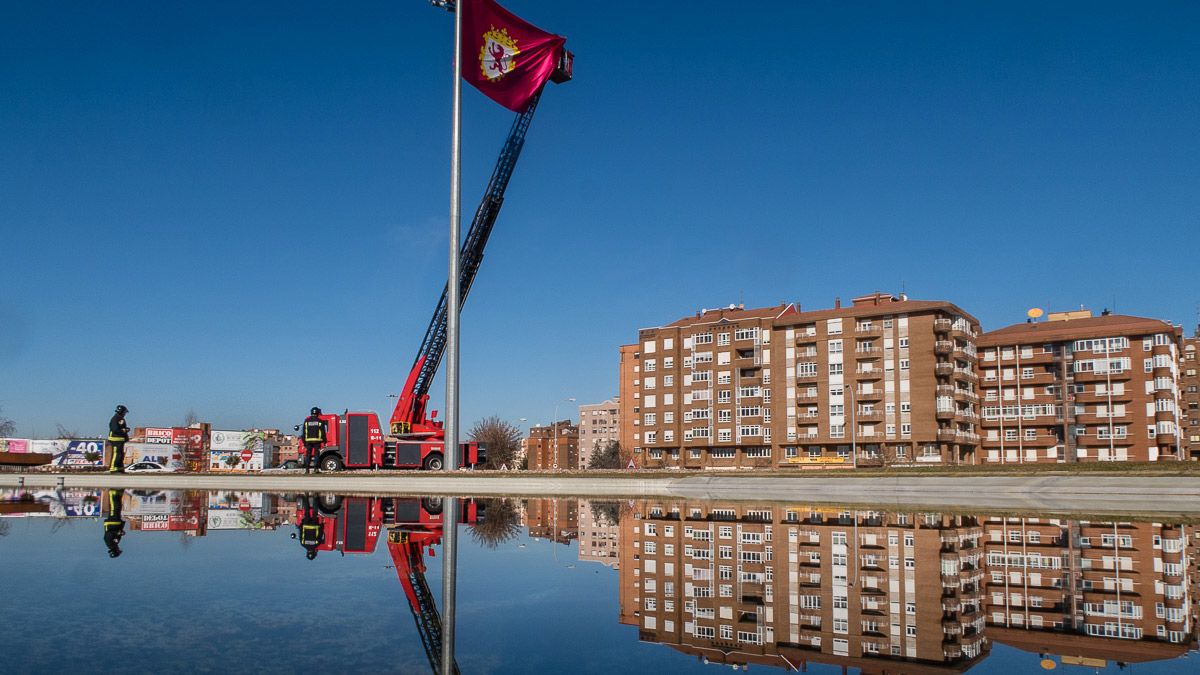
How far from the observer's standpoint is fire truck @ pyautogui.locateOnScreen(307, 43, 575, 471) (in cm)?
3900

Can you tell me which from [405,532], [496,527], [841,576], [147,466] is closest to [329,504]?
[496,527]

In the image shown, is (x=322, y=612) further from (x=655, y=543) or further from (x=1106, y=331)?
(x=1106, y=331)

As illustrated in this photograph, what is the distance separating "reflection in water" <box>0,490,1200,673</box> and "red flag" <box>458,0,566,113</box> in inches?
882

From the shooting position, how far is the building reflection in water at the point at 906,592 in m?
5.76

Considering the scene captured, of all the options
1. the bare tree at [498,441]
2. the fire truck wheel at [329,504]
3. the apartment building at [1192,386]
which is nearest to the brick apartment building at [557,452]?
the bare tree at [498,441]

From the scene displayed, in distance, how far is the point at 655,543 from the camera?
12219mm

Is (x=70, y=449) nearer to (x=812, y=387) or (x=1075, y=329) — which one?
(x=812, y=387)

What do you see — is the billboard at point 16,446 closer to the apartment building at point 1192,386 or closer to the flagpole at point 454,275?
the flagpole at point 454,275

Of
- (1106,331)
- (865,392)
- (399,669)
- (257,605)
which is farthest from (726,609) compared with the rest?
(1106,331)

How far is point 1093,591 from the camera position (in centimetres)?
820

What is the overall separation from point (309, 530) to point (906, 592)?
1009 cm

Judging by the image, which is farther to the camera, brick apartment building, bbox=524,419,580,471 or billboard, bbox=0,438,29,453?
brick apartment building, bbox=524,419,580,471

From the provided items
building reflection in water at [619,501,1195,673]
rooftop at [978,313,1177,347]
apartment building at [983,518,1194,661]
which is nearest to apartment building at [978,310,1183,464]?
rooftop at [978,313,1177,347]

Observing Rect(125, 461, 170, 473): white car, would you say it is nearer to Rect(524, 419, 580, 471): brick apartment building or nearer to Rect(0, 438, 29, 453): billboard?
Rect(0, 438, 29, 453): billboard
